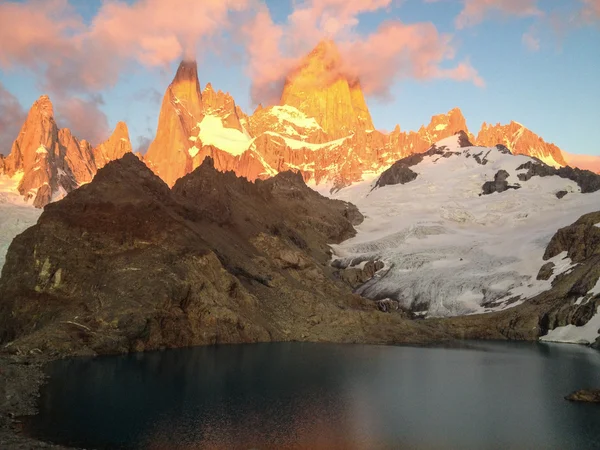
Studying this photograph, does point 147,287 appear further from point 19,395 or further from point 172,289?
point 19,395

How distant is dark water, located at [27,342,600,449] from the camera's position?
42.3m

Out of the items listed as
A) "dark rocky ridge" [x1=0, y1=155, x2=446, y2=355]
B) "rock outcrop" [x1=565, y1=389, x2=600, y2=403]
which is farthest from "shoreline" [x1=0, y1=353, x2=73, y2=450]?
"rock outcrop" [x1=565, y1=389, x2=600, y2=403]

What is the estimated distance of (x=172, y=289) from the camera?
92938 mm

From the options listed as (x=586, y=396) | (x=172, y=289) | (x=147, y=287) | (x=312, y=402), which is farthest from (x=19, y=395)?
(x=586, y=396)

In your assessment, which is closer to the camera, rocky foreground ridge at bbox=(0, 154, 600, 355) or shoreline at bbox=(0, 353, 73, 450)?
shoreline at bbox=(0, 353, 73, 450)

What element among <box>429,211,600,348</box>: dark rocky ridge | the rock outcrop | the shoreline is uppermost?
<box>429,211,600,348</box>: dark rocky ridge

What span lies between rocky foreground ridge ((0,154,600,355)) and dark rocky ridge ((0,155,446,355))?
0.20 metres

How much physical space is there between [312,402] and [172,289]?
43975 mm

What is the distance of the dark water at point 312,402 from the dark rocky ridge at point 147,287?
25.3 ft

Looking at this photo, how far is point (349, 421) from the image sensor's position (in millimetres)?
48219

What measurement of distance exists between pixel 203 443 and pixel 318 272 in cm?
9984

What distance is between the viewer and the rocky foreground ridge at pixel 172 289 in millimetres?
87250

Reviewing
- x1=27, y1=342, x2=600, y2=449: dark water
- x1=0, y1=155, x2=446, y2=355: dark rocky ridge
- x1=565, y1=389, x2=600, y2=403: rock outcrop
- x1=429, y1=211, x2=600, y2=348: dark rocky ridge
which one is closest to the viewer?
x1=27, y1=342, x2=600, y2=449: dark water

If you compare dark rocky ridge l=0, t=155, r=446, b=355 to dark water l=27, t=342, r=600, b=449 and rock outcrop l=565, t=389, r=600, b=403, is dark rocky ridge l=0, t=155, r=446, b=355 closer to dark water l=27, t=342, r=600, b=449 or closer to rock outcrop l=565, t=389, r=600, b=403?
dark water l=27, t=342, r=600, b=449
